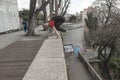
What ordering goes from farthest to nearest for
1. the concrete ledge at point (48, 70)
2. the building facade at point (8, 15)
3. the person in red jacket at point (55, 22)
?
1. the building facade at point (8, 15)
2. the person in red jacket at point (55, 22)
3. the concrete ledge at point (48, 70)

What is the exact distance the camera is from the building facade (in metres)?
23.1

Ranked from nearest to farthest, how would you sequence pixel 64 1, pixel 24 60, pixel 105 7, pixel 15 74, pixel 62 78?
pixel 62 78, pixel 15 74, pixel 24 60, pixel 105 7, pixel 64 1

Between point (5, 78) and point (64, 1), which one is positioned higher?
point (64, 1)

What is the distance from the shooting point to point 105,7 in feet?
134

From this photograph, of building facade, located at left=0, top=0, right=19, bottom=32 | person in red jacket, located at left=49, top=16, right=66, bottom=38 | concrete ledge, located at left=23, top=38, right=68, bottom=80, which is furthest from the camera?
building facade, located at left=0, top=0, right=19, bottom=32

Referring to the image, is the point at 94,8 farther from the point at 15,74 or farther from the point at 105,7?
the point at 15,74

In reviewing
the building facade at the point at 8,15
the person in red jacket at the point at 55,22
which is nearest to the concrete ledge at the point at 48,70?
the person in red jacket at the point at 55,22

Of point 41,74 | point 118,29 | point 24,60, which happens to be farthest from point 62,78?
point 118,29

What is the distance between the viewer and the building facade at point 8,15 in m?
23.1

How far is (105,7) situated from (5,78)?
37576mm

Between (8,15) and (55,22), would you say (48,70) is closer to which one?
(55,22)

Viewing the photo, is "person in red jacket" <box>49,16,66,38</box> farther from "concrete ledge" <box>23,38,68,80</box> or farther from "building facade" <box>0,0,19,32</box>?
"building facade" <box>0,0,19,32</box>

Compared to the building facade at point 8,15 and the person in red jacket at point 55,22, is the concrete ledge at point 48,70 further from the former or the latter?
the building facade at point 8,15

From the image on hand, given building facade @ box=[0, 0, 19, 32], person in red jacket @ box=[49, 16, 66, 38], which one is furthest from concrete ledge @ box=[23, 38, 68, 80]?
building facade @ box=[0, 0, 19, 32]
